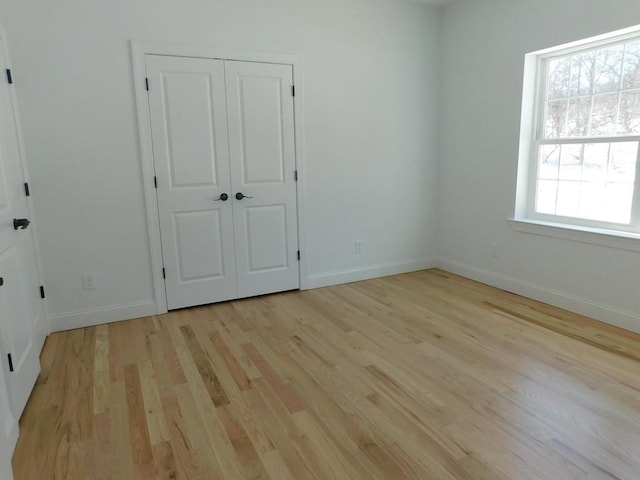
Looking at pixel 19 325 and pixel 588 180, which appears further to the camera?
pixel 588 180

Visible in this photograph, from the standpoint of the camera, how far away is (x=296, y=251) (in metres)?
4.15

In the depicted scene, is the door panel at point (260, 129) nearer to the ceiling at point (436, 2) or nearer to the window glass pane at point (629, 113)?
the ceiling at point (436, 2)

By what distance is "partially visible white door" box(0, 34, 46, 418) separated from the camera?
7.00 feet

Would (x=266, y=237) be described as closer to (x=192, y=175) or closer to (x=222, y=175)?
(x=222, y=175)


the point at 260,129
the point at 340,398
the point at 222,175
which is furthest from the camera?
the point at 260,129

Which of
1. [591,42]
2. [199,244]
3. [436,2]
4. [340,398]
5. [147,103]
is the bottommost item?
[340,398]

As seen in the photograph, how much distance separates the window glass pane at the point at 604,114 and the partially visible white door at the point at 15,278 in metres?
4.08

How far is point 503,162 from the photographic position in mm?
4031

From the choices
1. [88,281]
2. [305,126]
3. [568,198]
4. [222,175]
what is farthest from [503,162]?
[88,281]

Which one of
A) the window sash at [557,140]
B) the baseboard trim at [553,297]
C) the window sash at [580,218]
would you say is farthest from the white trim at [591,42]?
the baseboard trim at [553,297]

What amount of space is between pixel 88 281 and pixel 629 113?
171 inches

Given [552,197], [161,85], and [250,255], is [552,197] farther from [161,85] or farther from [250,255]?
[161,85]

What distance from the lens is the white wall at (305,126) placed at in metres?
3.11

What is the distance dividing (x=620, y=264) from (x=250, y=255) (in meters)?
3.01
